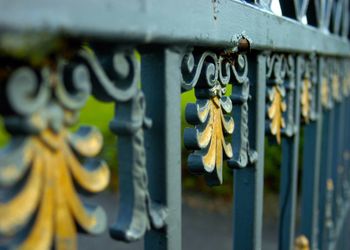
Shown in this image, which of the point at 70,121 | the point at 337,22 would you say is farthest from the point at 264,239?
the point at 70,121

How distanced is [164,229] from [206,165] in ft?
0.53

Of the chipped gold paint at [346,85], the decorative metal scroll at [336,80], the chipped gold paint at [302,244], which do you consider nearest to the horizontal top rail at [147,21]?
the chipped gold paint at [302,244]

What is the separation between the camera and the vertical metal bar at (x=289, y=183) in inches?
63.3

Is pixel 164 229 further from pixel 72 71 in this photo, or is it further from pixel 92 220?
pixel 72 71

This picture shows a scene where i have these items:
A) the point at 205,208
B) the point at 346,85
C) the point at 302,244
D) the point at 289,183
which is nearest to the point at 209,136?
the point at 289,183

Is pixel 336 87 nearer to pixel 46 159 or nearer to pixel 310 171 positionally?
pixel 310 171

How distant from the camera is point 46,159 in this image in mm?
519

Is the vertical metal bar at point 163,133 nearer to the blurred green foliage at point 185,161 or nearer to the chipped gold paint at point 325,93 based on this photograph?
the chipped gold paint at point 325,93

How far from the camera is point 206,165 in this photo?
87 cm

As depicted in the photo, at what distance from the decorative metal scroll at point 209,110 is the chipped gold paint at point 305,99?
2.56 ft

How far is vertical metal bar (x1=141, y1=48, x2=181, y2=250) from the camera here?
0.74m

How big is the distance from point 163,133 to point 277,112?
0.73 metres

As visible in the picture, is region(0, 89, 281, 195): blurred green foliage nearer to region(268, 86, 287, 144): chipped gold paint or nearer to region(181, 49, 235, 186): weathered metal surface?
region(268, 86, 287, 144): chipped gold paint

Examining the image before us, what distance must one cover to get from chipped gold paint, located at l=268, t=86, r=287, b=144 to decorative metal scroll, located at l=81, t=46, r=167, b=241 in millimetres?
719
